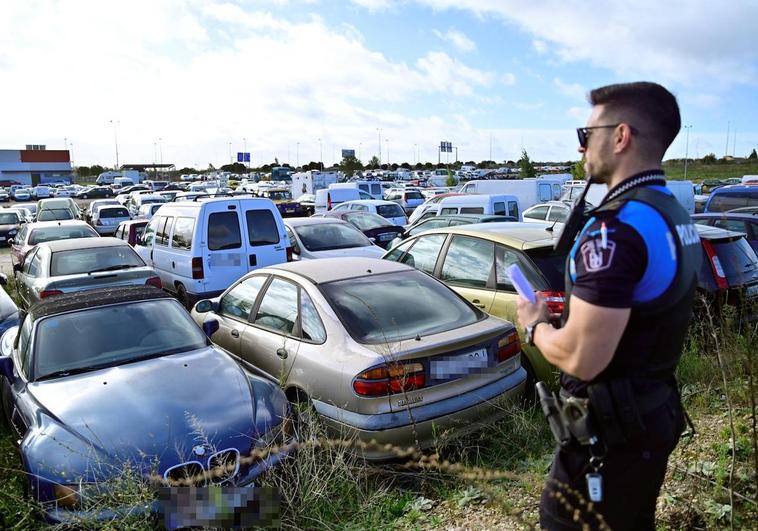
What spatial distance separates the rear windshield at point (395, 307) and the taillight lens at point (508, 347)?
11.6 inches

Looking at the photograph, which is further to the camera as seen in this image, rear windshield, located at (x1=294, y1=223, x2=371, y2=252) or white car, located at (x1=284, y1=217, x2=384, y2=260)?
rear windshield, located at (x1=294, y1=223, x2=371, y2=252)

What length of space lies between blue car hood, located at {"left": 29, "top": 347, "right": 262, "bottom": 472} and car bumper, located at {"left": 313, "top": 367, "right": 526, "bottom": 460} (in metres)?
0.59

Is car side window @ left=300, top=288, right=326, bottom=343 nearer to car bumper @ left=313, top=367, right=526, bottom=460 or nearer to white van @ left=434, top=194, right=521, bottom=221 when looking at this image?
car bumper @ left=313, top=367, right=526, bottom=460

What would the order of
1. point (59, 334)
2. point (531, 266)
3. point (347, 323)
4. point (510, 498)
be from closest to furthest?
point (510, 498), point (347, 323), point (59, 334), point (531, 266)

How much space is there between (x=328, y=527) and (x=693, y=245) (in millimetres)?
2509

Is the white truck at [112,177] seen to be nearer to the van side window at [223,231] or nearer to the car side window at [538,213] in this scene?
the car side window at [538,213]

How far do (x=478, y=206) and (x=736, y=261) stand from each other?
33.9 feet

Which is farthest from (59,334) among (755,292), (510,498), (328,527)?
(755,292)

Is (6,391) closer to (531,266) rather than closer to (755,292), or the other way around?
(531,266)

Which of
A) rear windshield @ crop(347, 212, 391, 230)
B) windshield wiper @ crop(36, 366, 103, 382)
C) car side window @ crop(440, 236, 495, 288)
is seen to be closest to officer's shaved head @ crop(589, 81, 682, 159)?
car side window @ crop(440, 236, 495, 288)

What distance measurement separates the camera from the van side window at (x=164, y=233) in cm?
1003

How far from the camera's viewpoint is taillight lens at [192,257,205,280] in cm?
898

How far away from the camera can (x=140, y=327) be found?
496 cm

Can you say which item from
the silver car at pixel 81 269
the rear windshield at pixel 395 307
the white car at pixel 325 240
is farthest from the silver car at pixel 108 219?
the rear windshield at pixel 395 307
